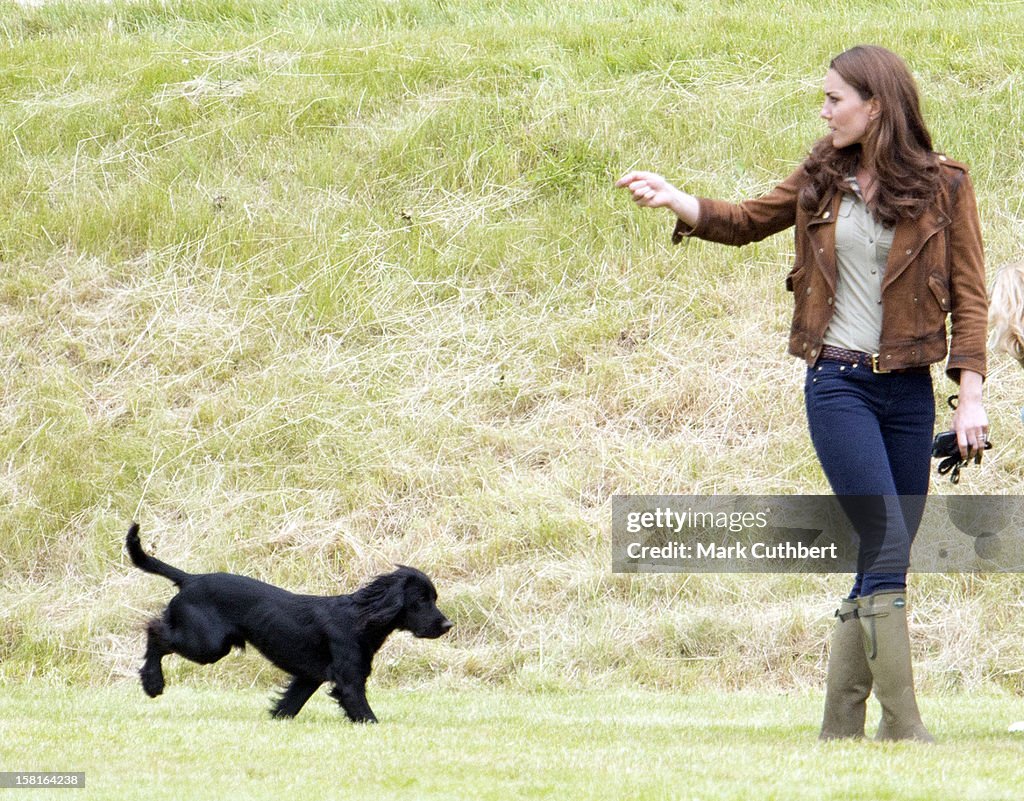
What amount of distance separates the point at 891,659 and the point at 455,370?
582cm

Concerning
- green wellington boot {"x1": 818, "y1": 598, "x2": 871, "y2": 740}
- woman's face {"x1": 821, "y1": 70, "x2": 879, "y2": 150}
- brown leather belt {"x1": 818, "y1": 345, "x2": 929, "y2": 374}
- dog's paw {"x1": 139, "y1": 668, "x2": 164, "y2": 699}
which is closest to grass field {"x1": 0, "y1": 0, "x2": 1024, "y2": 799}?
dog's paw {"x1": 139, "y1": 668, "x2": 164, "y2": 699}

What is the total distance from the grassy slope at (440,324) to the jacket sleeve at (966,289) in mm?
3284

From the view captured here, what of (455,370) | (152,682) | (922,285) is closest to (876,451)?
(922,285)

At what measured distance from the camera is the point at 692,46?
13312mm

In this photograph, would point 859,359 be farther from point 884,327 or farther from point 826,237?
point 826,237

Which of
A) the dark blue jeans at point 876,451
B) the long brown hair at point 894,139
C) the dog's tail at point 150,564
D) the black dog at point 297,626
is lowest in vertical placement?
the black dog at point 297,626

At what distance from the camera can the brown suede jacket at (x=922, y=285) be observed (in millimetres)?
4238

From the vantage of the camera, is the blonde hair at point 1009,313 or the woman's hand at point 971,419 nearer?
the woman's hand at point 971,419

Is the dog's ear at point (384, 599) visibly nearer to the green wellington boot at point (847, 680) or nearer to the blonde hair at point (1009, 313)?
the green wellington boot at point (847, 680)

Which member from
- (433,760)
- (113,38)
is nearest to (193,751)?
(433,760)

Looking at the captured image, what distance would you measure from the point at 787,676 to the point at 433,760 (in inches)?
136

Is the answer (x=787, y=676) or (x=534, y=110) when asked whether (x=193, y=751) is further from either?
(x=534, y=110)

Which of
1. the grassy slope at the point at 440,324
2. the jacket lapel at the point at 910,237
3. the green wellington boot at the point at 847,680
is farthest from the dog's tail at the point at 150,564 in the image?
the jacket lapel at the point at 910,237

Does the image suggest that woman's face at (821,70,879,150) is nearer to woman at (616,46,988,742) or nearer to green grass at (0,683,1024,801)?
woman at (616,46,988,742)
